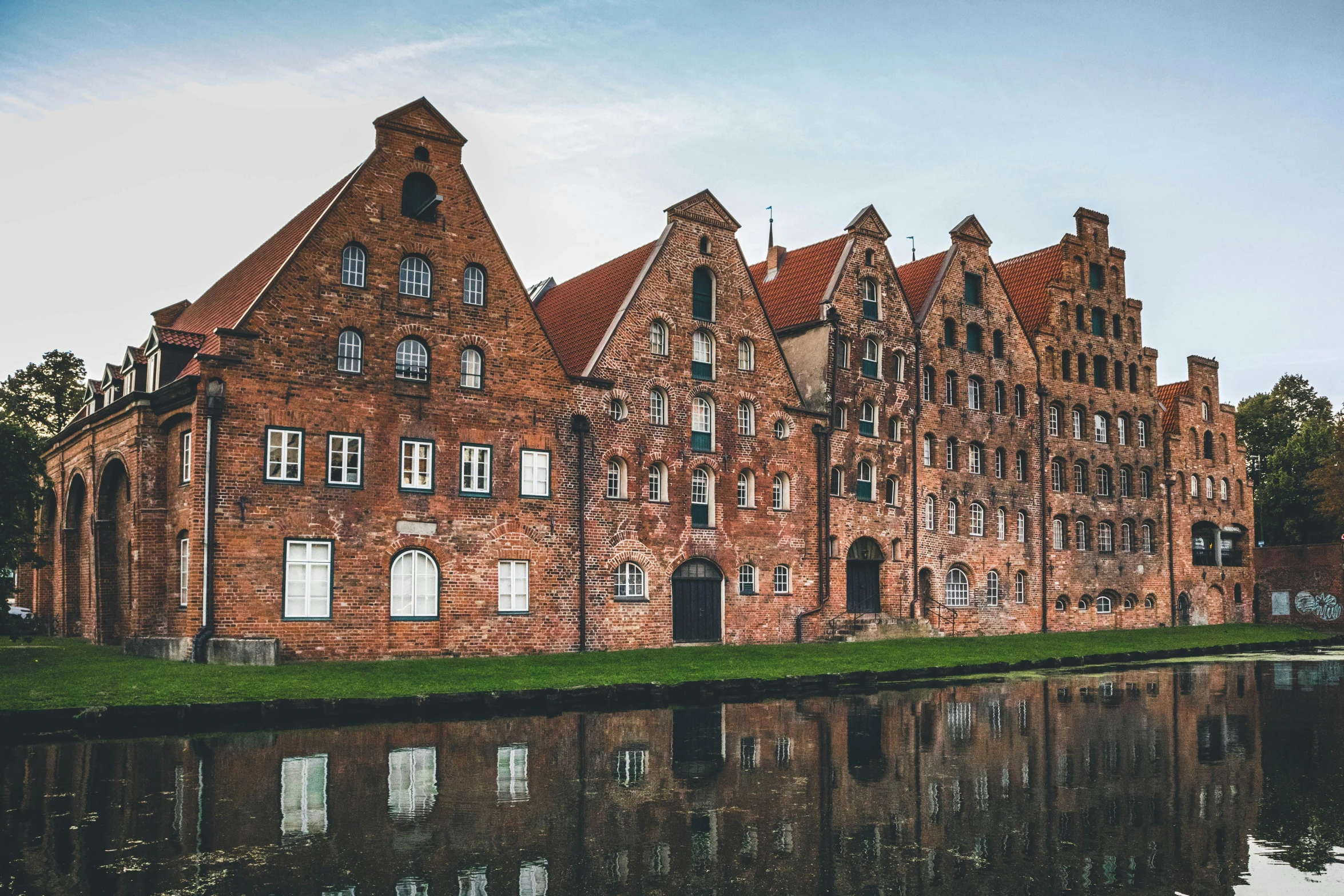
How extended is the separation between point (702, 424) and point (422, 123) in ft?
41.2

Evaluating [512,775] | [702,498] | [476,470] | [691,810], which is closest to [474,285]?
[476,470]

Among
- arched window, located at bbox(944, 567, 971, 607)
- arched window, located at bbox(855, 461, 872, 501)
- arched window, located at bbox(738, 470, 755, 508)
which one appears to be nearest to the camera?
arched window, located at bbox(738, 470, 755, 508)

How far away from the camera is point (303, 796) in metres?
12.0

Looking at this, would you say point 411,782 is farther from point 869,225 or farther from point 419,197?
point 869,225

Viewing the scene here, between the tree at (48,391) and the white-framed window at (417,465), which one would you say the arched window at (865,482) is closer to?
the white-framed window at (417,465)

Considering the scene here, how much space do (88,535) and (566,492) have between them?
644 inches

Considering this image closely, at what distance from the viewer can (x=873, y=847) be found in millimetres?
9844

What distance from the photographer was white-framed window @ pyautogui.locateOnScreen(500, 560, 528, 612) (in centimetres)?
3166

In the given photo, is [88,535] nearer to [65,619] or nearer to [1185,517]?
[65,619]

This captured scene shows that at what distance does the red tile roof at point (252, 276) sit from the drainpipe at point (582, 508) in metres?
9.12

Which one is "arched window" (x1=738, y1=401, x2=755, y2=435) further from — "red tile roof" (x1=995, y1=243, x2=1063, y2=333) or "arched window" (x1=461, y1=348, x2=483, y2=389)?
"red tile roof" (x1=995, y1=243, x2=1063, y2=333)

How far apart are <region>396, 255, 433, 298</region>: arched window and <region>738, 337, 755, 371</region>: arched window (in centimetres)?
1141

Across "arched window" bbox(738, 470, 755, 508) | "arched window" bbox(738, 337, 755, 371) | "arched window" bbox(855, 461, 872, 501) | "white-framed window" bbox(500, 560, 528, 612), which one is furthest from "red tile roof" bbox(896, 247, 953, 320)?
"white-framed window" bbox(500, 560, 528, 612)

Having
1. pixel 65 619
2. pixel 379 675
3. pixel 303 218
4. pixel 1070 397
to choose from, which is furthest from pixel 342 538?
pixel 1070 397
